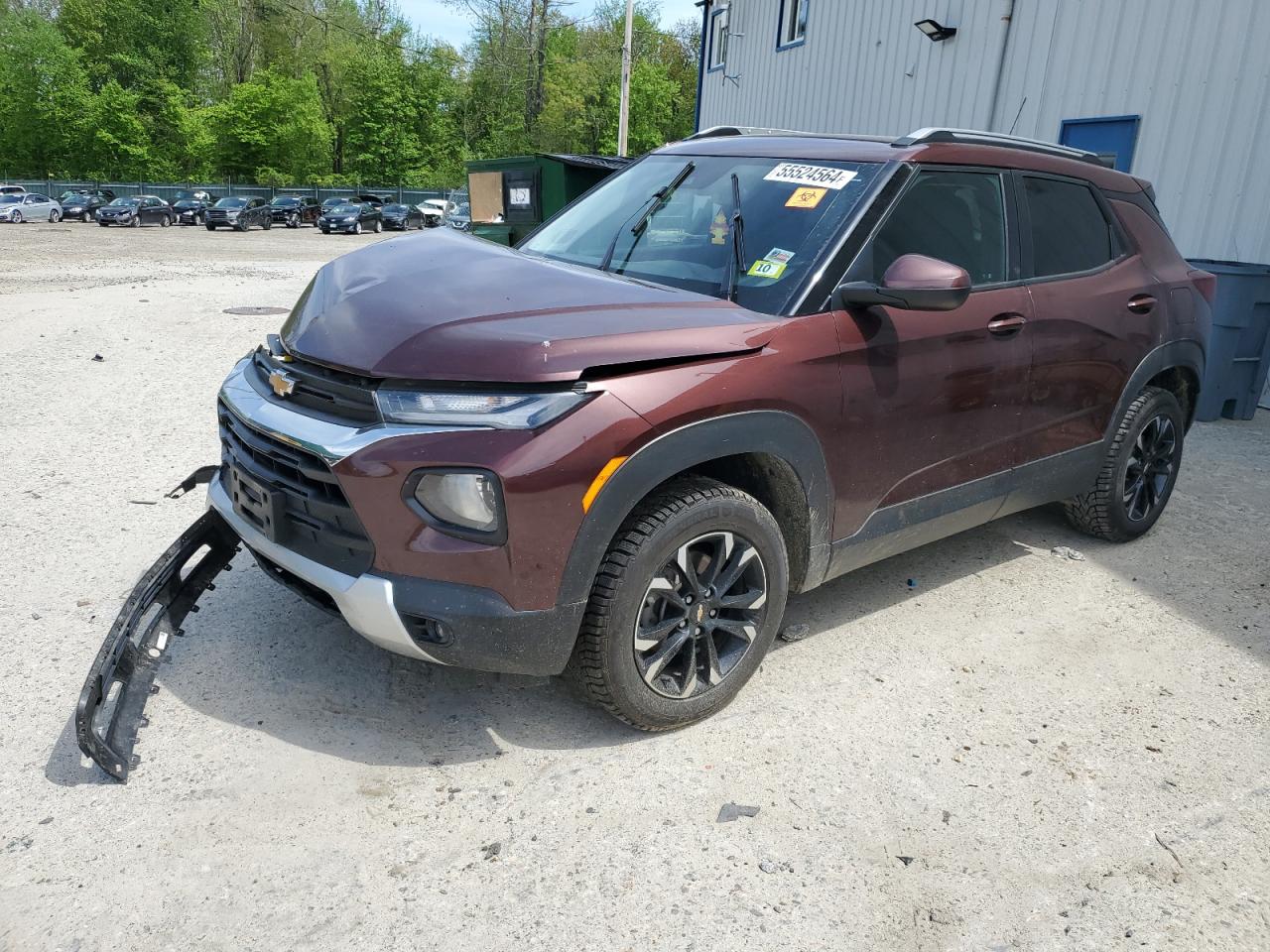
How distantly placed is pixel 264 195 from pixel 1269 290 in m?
54.2

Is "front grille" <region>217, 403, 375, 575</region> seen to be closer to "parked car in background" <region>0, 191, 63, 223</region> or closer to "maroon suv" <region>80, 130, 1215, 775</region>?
"maroon suv" <region>80, 130, 1215, 775</region>

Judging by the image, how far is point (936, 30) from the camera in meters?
12.1

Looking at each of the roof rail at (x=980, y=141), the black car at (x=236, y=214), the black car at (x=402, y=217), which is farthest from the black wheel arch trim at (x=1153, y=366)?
the black car at (x=402, y=217)

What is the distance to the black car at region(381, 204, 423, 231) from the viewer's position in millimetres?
39969

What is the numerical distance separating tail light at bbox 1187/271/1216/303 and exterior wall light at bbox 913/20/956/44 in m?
8.39

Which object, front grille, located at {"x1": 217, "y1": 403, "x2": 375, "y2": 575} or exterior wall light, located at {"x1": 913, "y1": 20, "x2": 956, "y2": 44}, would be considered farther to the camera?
exterior wall light, located at {"x1": 913, "y1": 20, "x2": 956, "y2": 44}

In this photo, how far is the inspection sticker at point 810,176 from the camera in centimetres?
346

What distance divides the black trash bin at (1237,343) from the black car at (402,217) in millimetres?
35853

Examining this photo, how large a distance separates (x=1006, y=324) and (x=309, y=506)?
2.66 meters

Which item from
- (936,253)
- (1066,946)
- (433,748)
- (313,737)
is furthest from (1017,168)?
(313,737)

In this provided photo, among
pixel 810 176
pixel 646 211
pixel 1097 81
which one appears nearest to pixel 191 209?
pixel 1097 81

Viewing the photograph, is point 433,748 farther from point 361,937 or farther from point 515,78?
point 515,78

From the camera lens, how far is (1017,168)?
155 inches

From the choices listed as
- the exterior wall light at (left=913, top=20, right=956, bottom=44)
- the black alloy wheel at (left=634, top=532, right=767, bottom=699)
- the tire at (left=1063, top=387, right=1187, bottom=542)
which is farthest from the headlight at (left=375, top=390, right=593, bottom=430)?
the exterior wall light at (left=913, top=20, right=956, bottom=44)
